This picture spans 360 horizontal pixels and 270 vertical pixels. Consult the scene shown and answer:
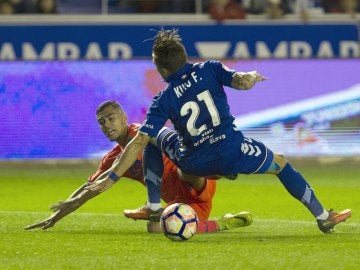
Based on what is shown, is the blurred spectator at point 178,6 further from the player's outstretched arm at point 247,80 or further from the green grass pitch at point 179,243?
the player's outstretched arm at point 247,80

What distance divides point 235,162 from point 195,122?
0.42 meters

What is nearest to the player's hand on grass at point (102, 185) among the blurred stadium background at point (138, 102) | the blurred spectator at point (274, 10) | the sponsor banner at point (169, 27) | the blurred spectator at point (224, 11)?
the blurred stadium background at point (138, 102)

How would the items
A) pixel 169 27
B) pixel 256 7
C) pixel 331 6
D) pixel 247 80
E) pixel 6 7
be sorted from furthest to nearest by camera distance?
pixel 331 6, pixel 256 7, pixel 6 7, pixel 169 27, pixel 247 80

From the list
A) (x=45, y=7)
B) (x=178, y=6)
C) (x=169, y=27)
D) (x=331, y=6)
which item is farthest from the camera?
(x=331, y=6)

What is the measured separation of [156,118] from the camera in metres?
8.23

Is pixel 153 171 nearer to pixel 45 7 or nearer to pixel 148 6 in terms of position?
pixel 45 7

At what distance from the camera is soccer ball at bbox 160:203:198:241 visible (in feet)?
26.7

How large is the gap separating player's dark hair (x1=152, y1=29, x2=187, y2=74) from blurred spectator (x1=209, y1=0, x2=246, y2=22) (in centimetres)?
929

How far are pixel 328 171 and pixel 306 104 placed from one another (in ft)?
3.30

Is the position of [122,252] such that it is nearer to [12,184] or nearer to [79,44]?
[12,184]

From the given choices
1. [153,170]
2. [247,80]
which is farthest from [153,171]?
[247,80]

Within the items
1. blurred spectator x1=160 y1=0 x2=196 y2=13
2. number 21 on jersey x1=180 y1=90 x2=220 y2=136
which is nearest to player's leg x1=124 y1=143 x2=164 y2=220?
number 21 on jersey x1=180 y1=90 x2=220 y2=136

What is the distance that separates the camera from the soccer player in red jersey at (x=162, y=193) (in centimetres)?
882

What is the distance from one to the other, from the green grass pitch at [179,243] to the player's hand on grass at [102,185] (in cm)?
39
